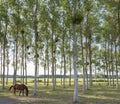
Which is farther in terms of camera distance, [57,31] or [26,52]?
[26,52]

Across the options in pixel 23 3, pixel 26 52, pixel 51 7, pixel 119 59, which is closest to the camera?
pixel 23 3

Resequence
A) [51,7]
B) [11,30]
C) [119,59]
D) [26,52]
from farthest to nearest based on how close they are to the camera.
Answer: [119,59]
[26,52]
[11,30]
[51,7]

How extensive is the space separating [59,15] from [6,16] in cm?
805

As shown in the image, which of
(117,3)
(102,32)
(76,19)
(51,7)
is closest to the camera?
(76,19)

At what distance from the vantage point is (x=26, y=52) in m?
57.2

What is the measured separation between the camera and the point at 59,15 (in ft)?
130

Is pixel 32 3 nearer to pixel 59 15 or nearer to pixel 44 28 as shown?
pixel 59 15

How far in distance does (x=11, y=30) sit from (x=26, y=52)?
1294 centimetres

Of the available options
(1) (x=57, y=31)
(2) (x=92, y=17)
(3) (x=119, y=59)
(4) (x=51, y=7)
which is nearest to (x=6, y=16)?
(4) (x=51, y=7)

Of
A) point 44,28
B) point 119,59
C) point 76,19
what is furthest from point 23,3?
point 119,59

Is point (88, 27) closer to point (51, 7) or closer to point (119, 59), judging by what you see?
point (51, 7)

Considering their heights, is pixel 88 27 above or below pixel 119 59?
above

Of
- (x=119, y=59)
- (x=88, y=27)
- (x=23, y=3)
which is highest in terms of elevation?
(x=23, y=3)

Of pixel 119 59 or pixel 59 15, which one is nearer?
pixel 59 15
